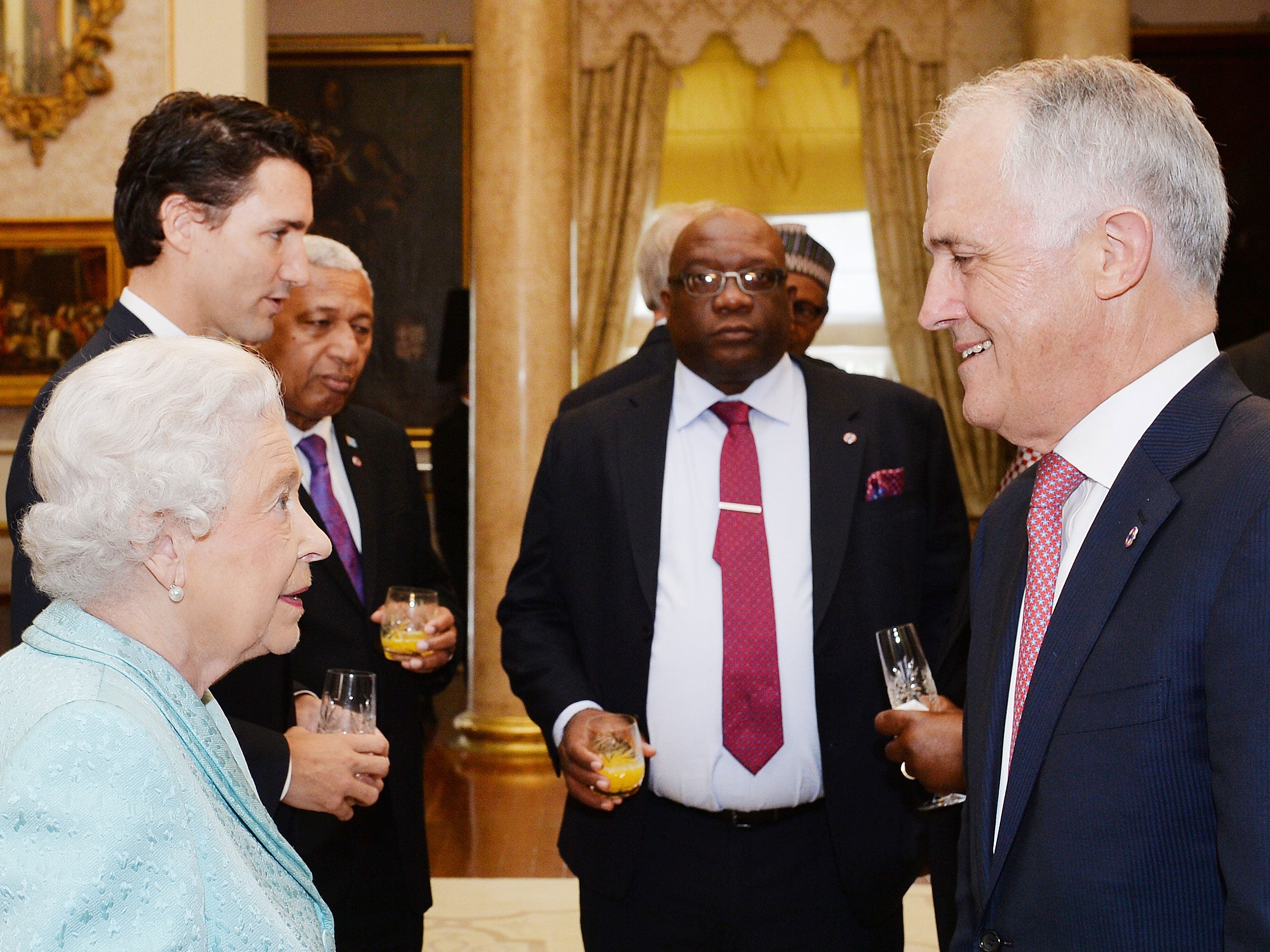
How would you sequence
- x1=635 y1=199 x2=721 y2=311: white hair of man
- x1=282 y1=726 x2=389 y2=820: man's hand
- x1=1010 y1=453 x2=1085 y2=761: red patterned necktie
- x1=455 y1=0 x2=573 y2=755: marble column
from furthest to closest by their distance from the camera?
1. x1=455 y1=0 x2=573 y2=755: marble column
2. x1=635 y1=199 x2=721 y2=311: white hair of man
3. x1=282 y1=726 x2=389 y2=820: man's hand
4. x1=1010 y1=453 x2=1085 y2=761: red patterned necktie

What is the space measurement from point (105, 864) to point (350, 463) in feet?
5.94

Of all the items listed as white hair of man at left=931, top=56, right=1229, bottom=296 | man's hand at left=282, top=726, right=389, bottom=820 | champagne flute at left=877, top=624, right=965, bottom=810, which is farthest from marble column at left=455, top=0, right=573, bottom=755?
white hair of man at left=931, top=56, right=1229, bottom=296

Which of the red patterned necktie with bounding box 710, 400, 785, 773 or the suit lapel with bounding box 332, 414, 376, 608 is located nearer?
the red patterned necktie with bounding box 710, 400, 785, 773

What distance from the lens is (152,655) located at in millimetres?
1531

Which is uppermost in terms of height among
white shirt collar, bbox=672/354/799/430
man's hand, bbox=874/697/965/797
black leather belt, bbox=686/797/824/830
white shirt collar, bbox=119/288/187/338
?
white shirt collar, bbox=119/288/187/338

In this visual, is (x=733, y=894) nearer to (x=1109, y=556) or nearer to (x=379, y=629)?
(x=379, y=629)

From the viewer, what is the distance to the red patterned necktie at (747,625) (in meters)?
2.61

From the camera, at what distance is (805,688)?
105 inches

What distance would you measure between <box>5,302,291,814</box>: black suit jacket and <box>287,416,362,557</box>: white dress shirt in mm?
573

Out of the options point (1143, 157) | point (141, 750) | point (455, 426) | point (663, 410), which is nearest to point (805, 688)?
point (663, 410)

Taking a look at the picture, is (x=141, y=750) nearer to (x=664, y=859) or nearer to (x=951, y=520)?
(x=664, y=859)

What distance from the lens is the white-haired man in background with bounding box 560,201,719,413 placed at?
3.78 m

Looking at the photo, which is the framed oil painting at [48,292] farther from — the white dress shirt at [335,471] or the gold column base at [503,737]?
Answer: the white dress shirt at [335,471]

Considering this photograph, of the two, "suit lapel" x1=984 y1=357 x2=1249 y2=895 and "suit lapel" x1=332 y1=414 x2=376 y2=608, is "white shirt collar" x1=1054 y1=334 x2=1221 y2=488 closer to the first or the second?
Result: "suit lapel" x1=984 y1=357 x2=1249 y2=895
